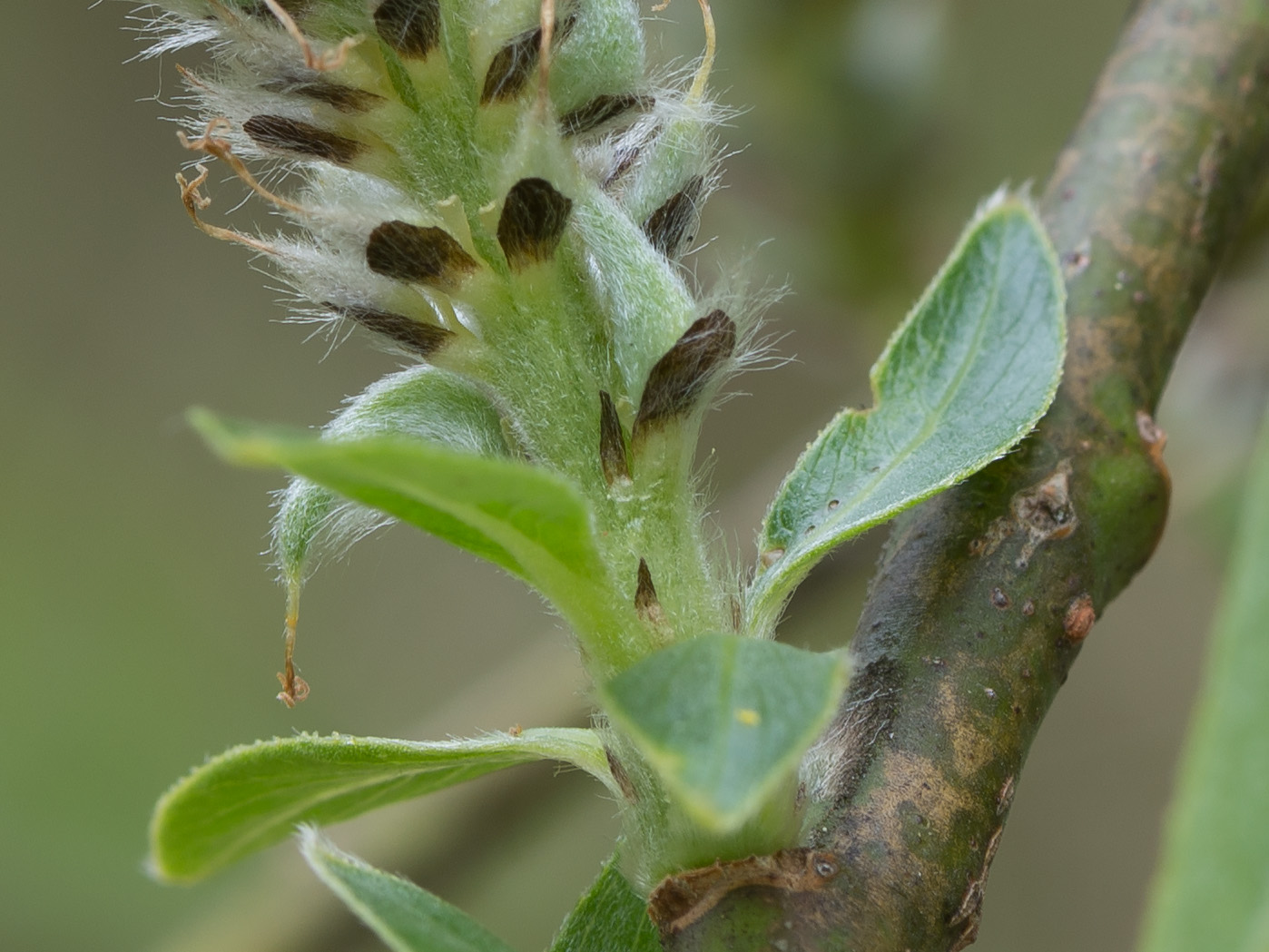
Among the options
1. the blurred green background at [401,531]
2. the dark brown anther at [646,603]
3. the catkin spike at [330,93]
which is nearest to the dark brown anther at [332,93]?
the catkin spike at [330,93]

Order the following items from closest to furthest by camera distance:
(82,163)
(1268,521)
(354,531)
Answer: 1. (1268,521)
2. (354,531)
3. (82,163)

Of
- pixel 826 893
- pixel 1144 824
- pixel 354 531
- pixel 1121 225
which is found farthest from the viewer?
pixel 1144 824

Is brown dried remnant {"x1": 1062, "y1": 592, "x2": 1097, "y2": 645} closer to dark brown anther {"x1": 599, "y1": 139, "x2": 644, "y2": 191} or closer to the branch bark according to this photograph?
the branch bark

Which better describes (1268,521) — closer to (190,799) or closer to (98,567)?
(190,799)

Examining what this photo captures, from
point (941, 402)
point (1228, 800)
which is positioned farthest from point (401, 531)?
point (1228, 800)

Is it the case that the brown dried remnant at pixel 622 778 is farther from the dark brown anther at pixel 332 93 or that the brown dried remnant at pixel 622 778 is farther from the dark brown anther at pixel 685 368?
the dark brown anther at pixel 332 93

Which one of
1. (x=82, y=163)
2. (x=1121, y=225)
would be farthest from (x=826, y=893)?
(x=82, y=163)
